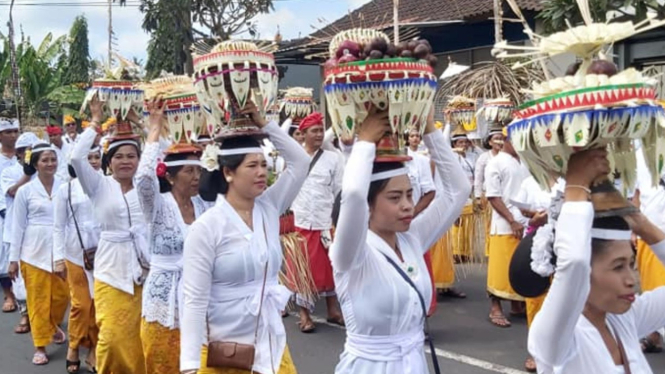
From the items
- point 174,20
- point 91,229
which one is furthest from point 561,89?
point 174,20

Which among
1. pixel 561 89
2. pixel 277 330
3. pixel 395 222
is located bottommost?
pixel 277 330

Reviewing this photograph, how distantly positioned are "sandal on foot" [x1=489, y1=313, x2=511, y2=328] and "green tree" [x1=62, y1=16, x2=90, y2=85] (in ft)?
96.3

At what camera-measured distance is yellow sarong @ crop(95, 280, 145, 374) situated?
17.1 ft

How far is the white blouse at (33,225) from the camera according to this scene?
24.5 ft

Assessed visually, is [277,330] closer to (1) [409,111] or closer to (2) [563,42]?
(1) [409,111]

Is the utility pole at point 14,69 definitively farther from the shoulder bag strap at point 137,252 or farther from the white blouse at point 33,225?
the shoulder bag strap at point 137,252

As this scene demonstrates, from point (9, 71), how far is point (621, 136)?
79.1ft

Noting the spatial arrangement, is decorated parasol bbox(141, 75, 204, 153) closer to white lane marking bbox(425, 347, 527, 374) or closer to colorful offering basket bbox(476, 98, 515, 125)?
white lane marking bbox(425, 347, 527, 374)

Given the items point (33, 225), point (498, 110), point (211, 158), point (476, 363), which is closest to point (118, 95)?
point (211, 158)

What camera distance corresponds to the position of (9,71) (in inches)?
925

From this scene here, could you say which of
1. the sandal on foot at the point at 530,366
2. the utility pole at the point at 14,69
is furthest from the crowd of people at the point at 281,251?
the utility pole at the point at 14,69

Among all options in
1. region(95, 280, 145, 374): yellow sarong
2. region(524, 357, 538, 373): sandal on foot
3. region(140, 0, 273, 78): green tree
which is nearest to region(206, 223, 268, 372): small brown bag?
region(95, 280, 145, 374): yellow sarong

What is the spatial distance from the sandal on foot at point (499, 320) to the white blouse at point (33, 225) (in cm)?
435

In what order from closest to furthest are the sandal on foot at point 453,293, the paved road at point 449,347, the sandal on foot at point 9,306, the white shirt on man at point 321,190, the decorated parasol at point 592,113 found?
the decorated parasol at point 592,113 < the paved road at point 449,347 < the white shirt on man at point 321,190 < the sandal on foot at point 453,293 < the sandal on foot at point 9,306
